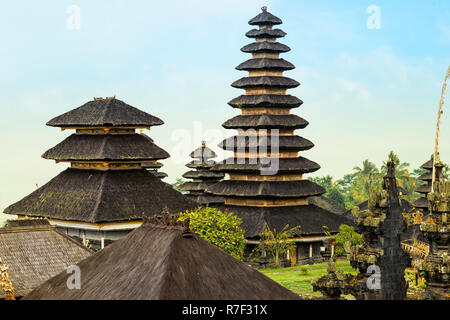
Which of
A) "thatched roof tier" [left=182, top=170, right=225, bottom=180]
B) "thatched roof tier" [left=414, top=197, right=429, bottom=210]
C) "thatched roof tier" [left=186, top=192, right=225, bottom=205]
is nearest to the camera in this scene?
"thatched roof tier" [left=414, top=197, right=429, bottom=210]

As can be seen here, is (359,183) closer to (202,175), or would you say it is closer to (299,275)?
(202,175)

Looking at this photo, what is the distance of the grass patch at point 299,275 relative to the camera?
36.6 m

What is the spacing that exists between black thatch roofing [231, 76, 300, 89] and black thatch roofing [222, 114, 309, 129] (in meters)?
1.93

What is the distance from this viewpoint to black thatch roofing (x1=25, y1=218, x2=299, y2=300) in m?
18.1

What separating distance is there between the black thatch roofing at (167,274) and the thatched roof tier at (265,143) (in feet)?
89.1

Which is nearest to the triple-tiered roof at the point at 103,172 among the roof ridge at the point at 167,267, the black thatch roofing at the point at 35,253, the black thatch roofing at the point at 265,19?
the black thatch roofing at the point at 265,19

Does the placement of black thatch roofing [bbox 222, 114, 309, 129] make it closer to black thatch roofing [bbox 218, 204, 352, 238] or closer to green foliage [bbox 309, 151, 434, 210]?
black thatch roofing [bbox 218, 204, 352, 238]

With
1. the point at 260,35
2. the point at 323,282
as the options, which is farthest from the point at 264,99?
the point at 323,282

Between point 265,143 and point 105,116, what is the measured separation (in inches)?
387

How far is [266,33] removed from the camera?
5038 centimetres

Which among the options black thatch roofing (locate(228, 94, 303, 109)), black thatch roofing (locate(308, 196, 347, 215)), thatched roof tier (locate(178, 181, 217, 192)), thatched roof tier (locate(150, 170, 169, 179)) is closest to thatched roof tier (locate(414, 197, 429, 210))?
black thatch roofing (locate(308, 196, 347, 215))

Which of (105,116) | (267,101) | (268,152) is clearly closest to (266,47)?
(267,101)

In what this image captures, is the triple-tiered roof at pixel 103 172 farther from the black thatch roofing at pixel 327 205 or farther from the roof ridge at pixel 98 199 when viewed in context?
the black thatch roofing at pixel 327 205
